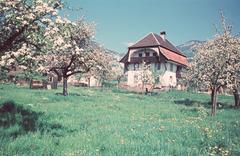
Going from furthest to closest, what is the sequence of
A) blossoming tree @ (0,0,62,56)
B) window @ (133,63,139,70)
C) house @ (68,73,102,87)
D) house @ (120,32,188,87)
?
1. window @ (133,63,139,70)
2. house @ (68,73,102,87)
3. house @ (120,32,188,87)
4. blossoming tree @ (0,0,62,56)

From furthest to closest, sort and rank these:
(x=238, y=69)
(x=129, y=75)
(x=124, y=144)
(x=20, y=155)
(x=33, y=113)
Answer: (x=129, y=75) → (x=238, y=69) → (x=33, y=113) → (x=124, y=144) → (x=20, y=155)

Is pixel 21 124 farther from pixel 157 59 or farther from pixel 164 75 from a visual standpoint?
pixel 157 59

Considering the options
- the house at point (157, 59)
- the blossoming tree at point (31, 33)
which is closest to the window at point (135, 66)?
Answer: the house at point (157, 59)

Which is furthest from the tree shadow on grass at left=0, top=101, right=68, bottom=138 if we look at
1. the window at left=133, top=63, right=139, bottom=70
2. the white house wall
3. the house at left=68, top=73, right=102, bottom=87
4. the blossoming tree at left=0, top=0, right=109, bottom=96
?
the window at left=133, top=63, right=139, bottom=70

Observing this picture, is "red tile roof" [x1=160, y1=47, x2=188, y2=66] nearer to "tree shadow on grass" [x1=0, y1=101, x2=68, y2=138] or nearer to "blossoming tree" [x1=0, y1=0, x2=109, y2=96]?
"tree shadow on grass" [x1=0, y1=101, x2=68, y2=138]

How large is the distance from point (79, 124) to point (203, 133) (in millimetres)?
6163

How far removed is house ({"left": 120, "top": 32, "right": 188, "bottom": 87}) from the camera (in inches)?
3236

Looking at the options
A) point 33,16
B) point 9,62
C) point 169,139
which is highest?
point 33,16

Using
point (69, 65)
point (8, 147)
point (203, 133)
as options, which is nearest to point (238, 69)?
point (69, 65)

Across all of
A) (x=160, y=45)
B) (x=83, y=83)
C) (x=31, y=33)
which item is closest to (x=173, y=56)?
(x=160, y=45)

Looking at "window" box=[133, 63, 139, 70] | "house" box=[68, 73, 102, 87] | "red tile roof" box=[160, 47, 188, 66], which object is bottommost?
"house" box=[68, 73, 102, 87]

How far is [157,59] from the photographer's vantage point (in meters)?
83.2

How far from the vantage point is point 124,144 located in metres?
10.7

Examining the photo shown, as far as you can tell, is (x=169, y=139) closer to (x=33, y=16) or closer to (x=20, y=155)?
(x=20, y=155)
